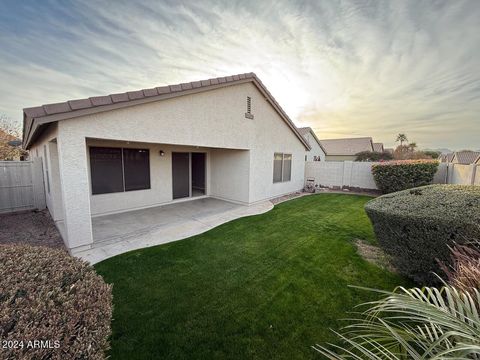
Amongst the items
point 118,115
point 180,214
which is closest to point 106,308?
point 118,115

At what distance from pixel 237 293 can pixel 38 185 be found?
11336 millimetres

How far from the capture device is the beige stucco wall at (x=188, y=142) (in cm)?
505

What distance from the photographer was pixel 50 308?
144 cm

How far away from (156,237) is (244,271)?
10.6 ft

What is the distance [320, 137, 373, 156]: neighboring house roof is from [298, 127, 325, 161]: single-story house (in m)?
4.57

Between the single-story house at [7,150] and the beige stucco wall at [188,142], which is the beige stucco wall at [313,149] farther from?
the single-story house at [7,150]

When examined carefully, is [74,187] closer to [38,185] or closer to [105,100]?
[105,100]

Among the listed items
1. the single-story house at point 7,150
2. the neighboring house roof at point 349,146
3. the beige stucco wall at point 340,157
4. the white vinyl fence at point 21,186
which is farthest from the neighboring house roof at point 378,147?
the single-story house at point 7,150

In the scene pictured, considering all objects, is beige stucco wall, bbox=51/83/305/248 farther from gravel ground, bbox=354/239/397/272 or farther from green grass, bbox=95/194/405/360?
gravel ground, bbox=354/239/397/272

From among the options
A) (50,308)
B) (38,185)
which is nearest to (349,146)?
(38,185)

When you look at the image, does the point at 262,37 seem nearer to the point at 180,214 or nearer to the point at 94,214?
the point at 180,214

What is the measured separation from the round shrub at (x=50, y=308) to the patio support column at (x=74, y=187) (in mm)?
3433

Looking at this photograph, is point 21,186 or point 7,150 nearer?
point 21,186

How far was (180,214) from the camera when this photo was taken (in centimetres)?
848
